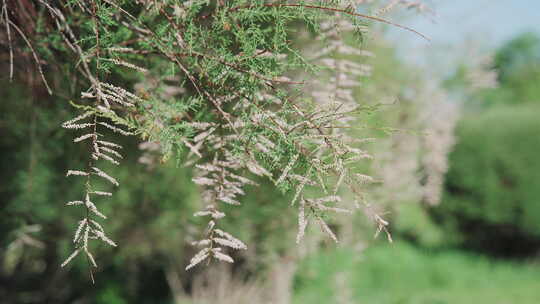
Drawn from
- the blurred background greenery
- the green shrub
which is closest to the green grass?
the blurred background greenery

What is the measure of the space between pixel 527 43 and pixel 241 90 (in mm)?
51595

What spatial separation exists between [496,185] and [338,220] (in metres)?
7.08

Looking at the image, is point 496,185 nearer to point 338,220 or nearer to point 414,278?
point 414,278

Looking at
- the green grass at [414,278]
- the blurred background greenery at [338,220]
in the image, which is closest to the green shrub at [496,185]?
the blurred background greenery at [338,220]

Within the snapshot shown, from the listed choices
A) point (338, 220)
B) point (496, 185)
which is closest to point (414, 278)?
point (496, 185)

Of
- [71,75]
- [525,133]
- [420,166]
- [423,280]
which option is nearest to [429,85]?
[420,166]

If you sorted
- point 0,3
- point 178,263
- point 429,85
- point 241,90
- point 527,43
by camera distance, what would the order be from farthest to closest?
point 527,43
point 429,85
point 178,263
point 0,3
point 241,90

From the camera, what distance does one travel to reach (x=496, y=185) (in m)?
11.4

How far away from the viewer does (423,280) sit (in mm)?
9383

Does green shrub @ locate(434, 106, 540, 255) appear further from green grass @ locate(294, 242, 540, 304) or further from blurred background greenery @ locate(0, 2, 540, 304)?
green grass @ locate(294, 242, 540, 304)

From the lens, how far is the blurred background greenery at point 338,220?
4.05m

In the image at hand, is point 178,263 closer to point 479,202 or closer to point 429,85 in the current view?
point 429,85

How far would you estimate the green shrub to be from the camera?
11078 mm

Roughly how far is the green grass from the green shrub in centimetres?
90
